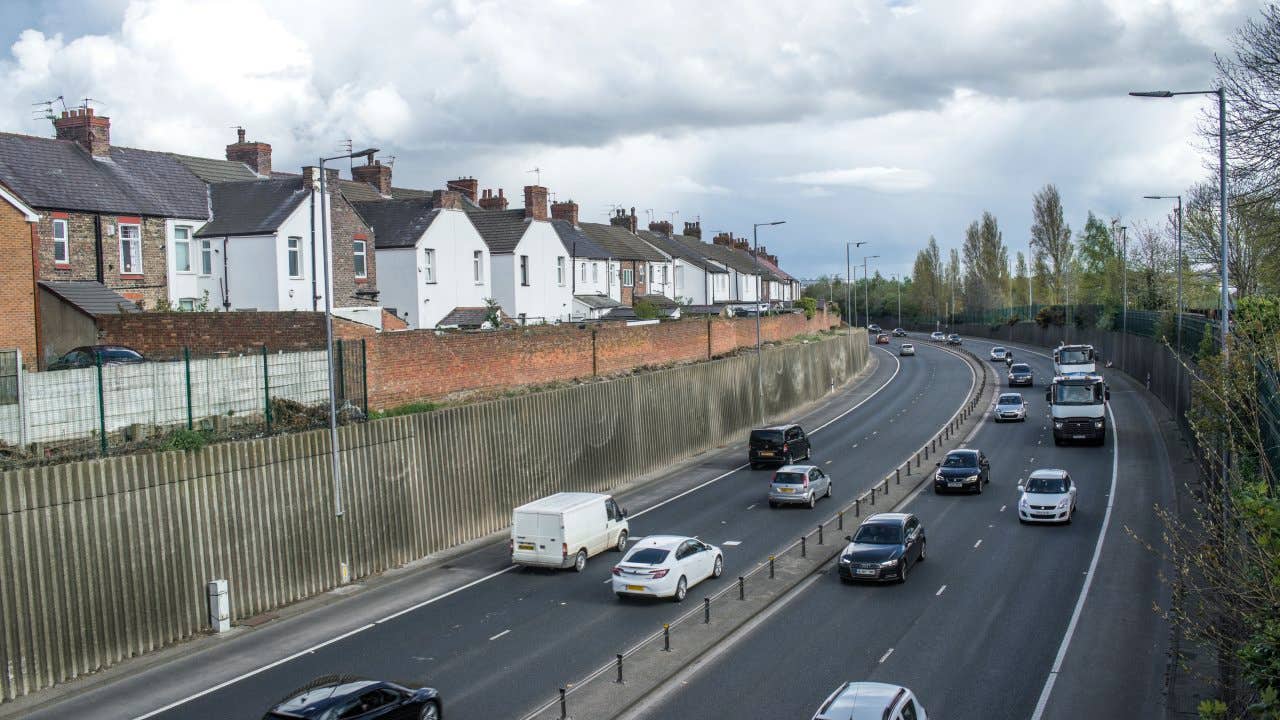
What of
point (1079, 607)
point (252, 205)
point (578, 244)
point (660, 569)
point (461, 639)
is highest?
point (252, 205)

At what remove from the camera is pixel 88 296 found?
32.7 meters

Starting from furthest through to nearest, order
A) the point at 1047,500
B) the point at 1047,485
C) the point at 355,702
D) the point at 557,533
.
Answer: the point at 1047,485
the point at 1047,500
the point at 557,533
the point at 355,702

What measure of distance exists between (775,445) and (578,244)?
102 feet

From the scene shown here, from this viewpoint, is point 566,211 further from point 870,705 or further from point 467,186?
point 870,705

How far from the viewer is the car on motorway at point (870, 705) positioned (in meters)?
13.0

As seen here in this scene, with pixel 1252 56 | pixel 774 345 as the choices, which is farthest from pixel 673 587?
pixel 774 345

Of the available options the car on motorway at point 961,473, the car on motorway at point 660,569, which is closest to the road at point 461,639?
the car on motorway at point 660,569

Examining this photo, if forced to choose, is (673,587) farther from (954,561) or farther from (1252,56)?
(1252,56)

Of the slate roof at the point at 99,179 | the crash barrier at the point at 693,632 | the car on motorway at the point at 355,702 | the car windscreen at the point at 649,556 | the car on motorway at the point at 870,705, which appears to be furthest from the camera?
the slate roof at the point at 99,179

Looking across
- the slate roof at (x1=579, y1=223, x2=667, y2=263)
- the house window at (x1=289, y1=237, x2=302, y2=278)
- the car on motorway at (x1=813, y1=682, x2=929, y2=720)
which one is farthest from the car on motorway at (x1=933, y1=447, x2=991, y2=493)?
the slate roof at (x1=579, y1=223, x2=667, y2=263)

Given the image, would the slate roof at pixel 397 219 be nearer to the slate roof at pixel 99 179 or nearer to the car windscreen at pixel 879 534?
the slate roof at pixel 99 179

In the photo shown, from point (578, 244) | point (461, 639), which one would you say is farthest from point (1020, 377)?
point (461, 639)

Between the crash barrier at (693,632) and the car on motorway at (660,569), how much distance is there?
688 millimetres

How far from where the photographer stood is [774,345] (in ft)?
229
